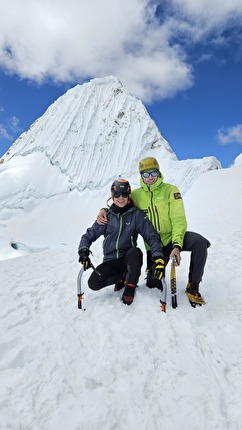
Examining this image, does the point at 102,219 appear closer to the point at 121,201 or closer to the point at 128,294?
Result: the point at 121,201

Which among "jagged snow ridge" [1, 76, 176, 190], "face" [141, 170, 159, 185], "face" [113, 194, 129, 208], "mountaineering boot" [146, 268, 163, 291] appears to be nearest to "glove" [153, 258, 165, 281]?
"mountaineering boot" [146, 268, 163, 291]

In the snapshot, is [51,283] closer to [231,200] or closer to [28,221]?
[231,200]

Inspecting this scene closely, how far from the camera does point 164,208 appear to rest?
3617 mm

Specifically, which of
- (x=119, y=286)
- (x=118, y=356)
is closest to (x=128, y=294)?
(x=119, y=286)

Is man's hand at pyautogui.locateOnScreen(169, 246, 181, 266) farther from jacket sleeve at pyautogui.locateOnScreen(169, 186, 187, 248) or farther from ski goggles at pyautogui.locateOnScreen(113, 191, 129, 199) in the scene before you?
ski goggles at pyautogui.locateOnScreen(113, 191, 129, 199)

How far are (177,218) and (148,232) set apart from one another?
43cm

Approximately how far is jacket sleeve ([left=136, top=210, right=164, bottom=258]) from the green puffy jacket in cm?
13

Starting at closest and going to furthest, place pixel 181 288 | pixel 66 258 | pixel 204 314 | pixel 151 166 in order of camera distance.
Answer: pixel 204 314, pixel 151 166, pixel 181 288, pixel 66 258

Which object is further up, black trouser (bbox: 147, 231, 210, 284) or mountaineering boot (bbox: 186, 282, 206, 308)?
black trouser (bbox: 147, 231, 210, 284)

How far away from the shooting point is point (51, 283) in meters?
4.69

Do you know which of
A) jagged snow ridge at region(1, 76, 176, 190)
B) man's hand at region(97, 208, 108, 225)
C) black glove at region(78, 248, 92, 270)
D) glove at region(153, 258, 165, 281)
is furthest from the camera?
jagged snow ridge at region(1, 76, 176, 190)

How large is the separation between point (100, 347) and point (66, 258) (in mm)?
4852

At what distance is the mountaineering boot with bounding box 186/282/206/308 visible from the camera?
3406 mm

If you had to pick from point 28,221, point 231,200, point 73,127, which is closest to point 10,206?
point 28,221
